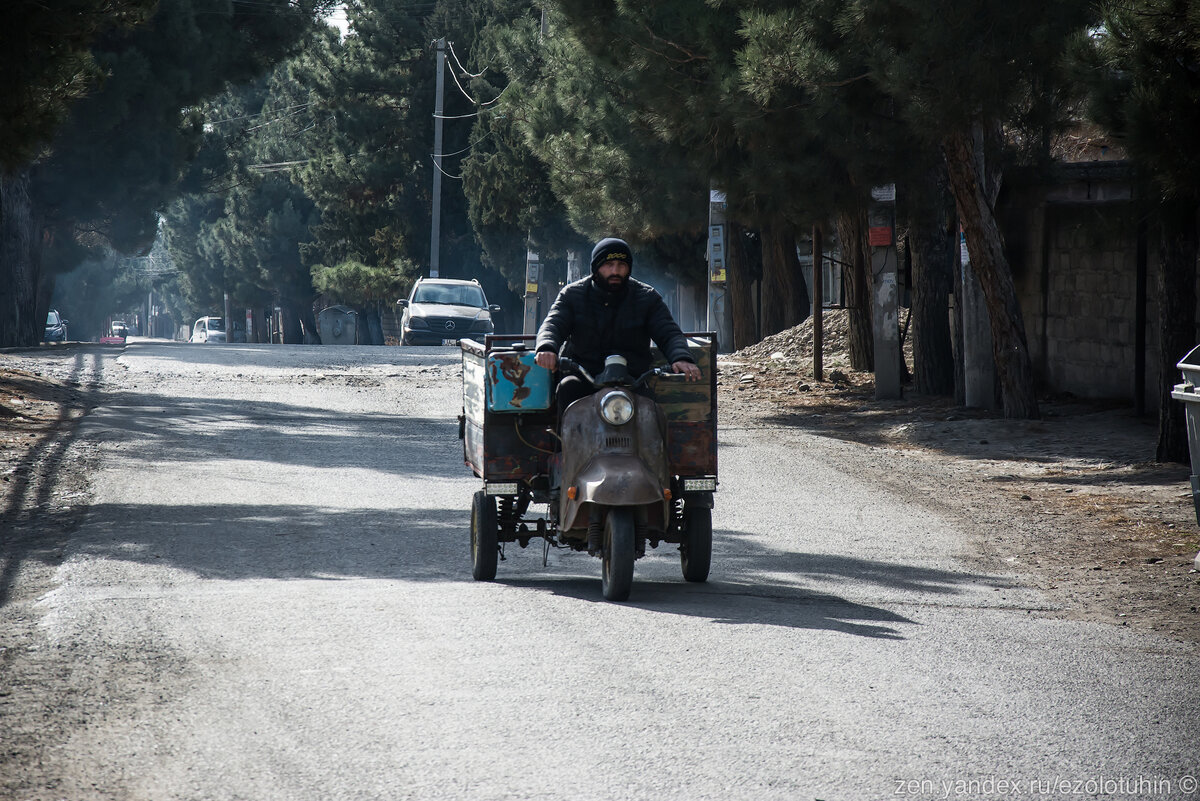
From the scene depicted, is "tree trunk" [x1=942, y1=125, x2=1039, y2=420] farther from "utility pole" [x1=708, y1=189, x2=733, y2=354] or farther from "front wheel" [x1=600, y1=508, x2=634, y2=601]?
"utility pole" [x1=708, y1=189, x2=733, y2=354]

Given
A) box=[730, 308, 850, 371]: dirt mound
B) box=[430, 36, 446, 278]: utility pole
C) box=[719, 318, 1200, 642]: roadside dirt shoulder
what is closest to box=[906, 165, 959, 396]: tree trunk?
box=[719, 318, 1200, 642]: roadside dirt shoulder

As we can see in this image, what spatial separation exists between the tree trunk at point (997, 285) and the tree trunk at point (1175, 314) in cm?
320

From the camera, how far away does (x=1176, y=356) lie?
11992mm

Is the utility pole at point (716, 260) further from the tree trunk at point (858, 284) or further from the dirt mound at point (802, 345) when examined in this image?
the tree trunk at point (858, 284)

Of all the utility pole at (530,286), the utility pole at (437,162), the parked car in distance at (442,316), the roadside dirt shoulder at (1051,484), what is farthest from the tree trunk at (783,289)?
the utility pole at (437,162)

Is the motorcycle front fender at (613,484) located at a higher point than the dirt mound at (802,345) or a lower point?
lower

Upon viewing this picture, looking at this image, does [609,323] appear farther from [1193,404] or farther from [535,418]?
[1193,404]

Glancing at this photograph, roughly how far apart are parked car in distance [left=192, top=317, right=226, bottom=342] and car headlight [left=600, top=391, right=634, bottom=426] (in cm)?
7707

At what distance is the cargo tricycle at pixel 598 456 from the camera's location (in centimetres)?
695

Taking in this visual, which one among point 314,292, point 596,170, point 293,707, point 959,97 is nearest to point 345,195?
point 314,292

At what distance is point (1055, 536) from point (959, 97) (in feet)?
18.7

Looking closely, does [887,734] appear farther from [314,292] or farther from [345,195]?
[314,292]

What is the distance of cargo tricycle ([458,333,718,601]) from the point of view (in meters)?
6.95

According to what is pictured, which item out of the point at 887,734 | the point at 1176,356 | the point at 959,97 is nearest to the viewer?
the point at 887,734
